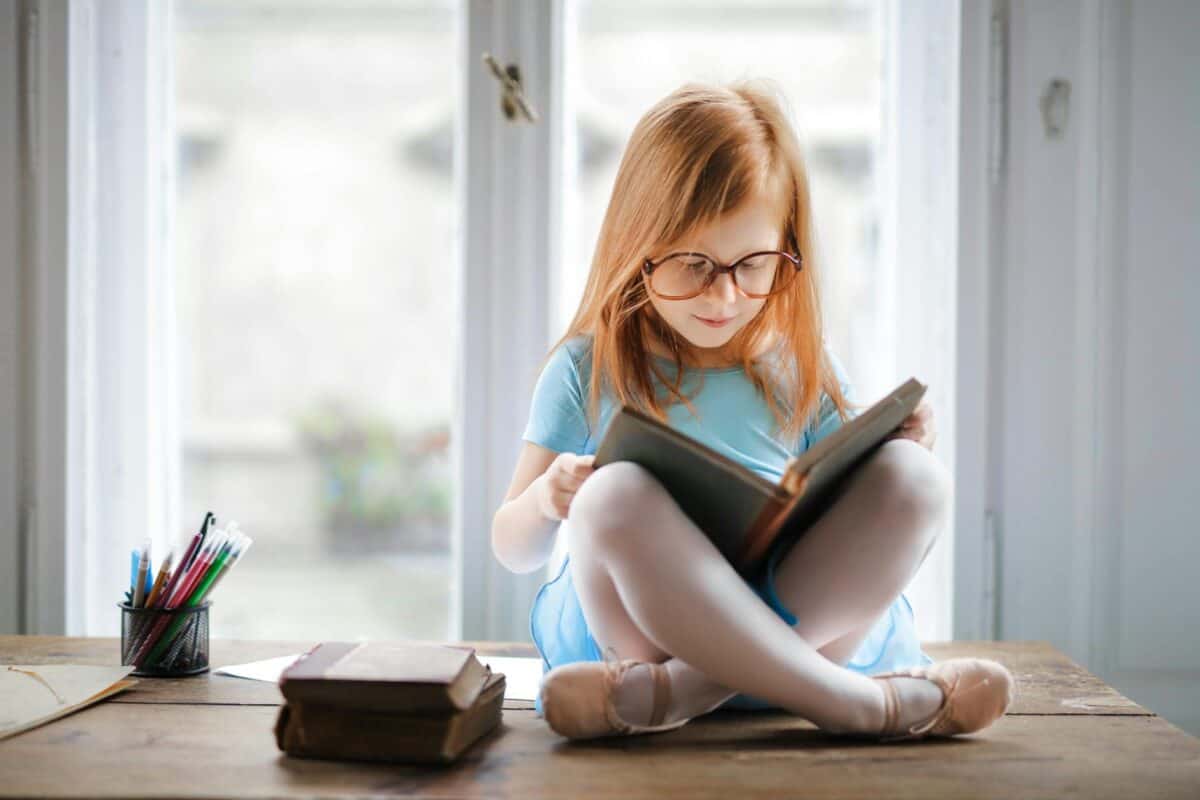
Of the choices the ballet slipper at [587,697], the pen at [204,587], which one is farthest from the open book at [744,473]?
the pen at [204,587]

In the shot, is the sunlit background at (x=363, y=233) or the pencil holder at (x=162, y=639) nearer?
the pencil holder at (x=162, y=639)

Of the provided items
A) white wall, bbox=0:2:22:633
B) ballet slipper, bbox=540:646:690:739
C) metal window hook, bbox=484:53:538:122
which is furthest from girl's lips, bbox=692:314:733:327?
white wall, bbox=0:2:22:633

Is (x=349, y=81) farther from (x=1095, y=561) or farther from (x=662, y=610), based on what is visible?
(x=1095, y=561)

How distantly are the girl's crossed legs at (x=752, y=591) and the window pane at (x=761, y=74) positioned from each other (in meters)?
0.90

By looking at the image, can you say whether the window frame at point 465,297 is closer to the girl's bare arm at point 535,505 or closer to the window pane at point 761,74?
the window pane at point 761,74

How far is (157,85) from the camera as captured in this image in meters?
1.98

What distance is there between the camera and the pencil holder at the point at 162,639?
4.54 ft

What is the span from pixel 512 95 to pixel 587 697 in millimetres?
1110

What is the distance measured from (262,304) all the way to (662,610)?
123 centimetres

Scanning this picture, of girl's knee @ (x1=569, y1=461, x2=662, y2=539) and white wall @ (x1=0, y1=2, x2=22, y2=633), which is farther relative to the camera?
white wall @ (x1=0, y1=2, x2=22, y2=633)

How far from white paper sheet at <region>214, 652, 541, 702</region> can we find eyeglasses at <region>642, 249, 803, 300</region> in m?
0.48

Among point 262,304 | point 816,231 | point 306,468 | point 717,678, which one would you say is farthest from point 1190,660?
point 262,304

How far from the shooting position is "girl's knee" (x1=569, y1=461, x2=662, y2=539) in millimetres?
1035

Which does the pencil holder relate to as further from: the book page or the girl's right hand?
the girl's right hand
